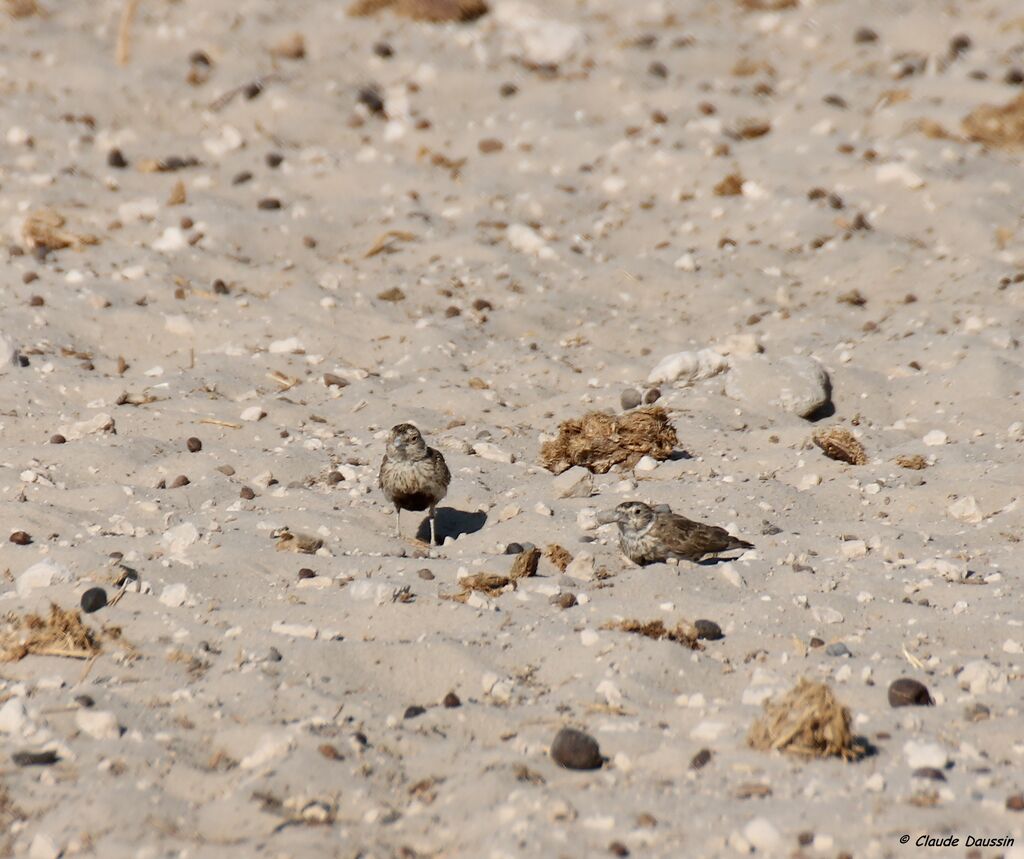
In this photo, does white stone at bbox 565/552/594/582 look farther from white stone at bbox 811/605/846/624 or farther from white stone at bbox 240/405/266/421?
white stone at bbox 240/405/266/421

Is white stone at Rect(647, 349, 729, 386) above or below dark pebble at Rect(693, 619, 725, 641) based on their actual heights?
below

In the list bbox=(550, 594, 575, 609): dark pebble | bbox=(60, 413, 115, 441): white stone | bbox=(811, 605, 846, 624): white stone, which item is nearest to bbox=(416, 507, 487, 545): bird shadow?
bbox=(550, 594, 575, 609): dark pebble

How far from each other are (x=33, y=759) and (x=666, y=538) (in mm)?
2846

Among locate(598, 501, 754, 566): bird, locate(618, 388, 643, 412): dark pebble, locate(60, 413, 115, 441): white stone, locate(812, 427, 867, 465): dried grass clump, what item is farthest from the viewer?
locate(618, 388, 643, 412): dark pebble

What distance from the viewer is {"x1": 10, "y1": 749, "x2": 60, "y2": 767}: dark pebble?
14.2 ft

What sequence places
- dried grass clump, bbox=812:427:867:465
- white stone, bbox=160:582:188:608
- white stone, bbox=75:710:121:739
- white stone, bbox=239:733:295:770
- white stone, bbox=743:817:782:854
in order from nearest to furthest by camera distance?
white stone, bbox=743:817:782:854
white stone, bbox=239:733:295:770
white stone, bbox=75:710:121:739
white stone, bbox=160:582:188:608
dried grass clump, bbox=812:427:867:465

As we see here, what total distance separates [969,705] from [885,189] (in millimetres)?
6133

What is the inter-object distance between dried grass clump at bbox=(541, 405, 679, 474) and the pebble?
32.8 inches

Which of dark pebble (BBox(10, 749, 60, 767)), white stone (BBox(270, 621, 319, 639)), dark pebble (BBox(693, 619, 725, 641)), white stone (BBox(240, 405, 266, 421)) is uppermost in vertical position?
dark pebble (BBox(10, 749, 60, 767))

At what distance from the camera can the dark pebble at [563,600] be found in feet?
18.3

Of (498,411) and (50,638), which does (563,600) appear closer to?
(50,638)

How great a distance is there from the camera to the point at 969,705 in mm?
4684

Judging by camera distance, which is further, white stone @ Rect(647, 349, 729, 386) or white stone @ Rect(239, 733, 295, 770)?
white stone @ Rect(647, 349, 729, 386)

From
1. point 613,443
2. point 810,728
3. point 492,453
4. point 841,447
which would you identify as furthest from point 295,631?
point 841,447
